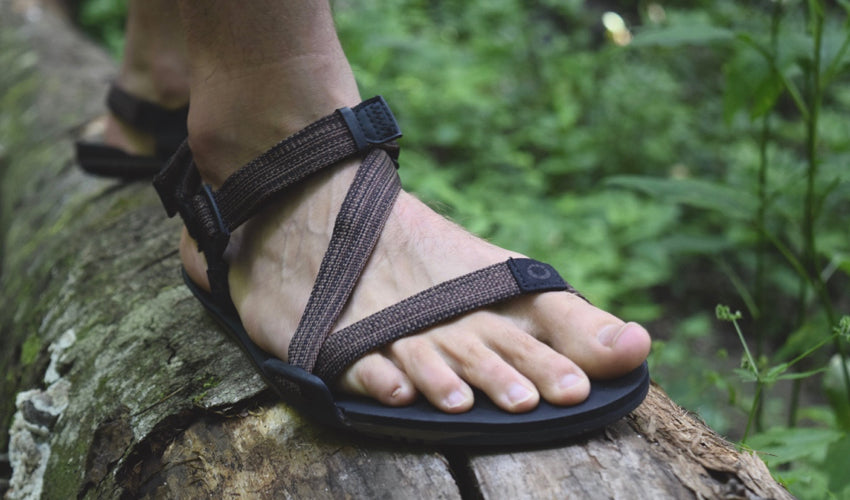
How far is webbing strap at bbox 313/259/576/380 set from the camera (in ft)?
3.43

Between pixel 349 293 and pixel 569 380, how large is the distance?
1.30 ft

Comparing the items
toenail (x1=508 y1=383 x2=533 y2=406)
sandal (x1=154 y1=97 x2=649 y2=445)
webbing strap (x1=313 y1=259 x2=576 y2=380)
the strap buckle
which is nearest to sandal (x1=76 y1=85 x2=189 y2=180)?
sandal (x1=154 y1=97 x2=649 y2=445)

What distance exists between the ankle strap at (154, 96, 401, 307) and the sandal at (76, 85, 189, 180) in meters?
0.90

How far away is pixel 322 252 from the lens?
118 cm

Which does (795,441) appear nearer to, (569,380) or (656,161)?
(569,380)

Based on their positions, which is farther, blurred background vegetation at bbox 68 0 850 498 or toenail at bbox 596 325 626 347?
blurred background vegetation at bbox 68 0 850 498

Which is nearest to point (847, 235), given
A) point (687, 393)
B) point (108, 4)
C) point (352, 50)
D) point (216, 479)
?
point (687, 393)

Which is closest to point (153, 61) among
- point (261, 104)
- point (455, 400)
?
point (261, 104)

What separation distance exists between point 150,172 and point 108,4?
12.1 feet

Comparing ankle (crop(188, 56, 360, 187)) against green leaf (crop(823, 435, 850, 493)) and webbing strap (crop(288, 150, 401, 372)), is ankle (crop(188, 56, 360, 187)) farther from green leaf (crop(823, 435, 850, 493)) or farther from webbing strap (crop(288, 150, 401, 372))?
green leaf (crop(823, 435, 850, 493))

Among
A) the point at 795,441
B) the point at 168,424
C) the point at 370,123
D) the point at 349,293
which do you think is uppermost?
the point at 370,123

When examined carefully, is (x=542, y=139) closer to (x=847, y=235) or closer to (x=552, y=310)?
(x=847, y=235)

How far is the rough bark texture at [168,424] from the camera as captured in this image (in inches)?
35.1

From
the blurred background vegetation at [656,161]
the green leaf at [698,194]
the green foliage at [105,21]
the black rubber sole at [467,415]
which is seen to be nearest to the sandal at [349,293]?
the black rubber sole at [467,415]
